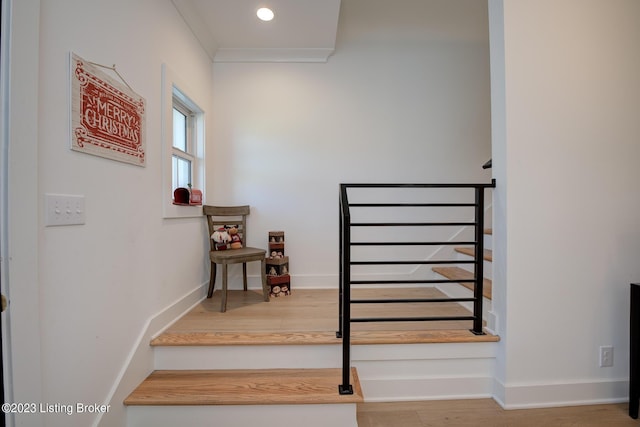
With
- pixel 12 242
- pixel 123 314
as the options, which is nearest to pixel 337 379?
pixel 123 314

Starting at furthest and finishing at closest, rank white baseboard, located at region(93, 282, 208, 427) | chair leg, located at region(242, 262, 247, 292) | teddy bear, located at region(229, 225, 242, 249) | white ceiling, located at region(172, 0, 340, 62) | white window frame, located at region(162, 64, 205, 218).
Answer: chair leg, located at region(242, 262, 247, 292) < teddy bear, located at region(229, 225, 242, 249) < white ceiling, located at region(172, 0, 340, 62) < white window frame, located at region(162, 64, 205, 218) < white baseboard, located at region(93, 282, 208, 427)

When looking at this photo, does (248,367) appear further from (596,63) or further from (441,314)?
(596,63)

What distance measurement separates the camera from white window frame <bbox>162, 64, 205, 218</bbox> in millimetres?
1873

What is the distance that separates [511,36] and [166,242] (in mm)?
2518

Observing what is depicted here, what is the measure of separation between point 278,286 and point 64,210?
177cm

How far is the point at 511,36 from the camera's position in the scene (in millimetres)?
1633

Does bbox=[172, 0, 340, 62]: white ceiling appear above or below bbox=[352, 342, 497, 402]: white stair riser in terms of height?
above

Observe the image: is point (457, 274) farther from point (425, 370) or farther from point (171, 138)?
point (171, 138)

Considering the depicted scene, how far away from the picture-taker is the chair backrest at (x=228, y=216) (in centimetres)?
255

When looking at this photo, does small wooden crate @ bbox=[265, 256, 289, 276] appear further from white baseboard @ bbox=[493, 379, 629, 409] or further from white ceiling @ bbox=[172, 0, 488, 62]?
white ceiling @ bbox=[172, 0, 488, 62]

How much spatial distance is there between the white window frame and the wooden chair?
0.61 feet

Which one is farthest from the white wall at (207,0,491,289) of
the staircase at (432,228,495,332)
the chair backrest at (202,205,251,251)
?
the staircase at (432,228,495,332)

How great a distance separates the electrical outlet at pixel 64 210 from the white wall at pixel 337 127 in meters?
1.62

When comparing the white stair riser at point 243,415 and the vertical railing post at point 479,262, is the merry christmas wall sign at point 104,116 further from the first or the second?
the vertical railing post at point 479,262
